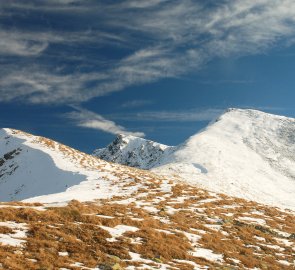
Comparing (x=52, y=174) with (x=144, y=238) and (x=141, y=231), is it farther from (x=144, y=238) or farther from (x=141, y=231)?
(x=144, y=238)

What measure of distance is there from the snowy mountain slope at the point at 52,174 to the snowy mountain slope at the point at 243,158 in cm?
2296

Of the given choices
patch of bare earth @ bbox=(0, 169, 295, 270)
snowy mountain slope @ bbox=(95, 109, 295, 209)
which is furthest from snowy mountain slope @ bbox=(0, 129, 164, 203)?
snowy mountain slope @ bbox=(95, 109, 295, 209)

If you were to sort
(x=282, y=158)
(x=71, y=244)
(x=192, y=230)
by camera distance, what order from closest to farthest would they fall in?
(x=71, y=244) → (x=192, y=230) → (x=282, y=158)

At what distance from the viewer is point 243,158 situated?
112438 millimetres

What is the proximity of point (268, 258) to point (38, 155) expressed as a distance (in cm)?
4807

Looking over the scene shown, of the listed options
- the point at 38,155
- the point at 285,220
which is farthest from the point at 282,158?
the point at 285,220

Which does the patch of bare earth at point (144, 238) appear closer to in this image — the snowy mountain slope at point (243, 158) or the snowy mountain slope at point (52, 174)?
the snowy mountain slope at point (52, 174)

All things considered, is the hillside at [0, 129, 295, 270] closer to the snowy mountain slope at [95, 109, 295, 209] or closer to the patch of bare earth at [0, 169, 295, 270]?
the patch of bare earth at [0, 169, 295, 270]

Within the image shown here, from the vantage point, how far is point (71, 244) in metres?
18.0

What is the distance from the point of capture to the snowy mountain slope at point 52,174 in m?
39.2

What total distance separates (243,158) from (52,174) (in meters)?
72.5

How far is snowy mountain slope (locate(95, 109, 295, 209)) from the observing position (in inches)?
3264

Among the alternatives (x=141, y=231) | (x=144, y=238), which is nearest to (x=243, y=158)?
(x=141, y=231)

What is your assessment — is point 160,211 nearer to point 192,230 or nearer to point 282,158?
point 192,230
